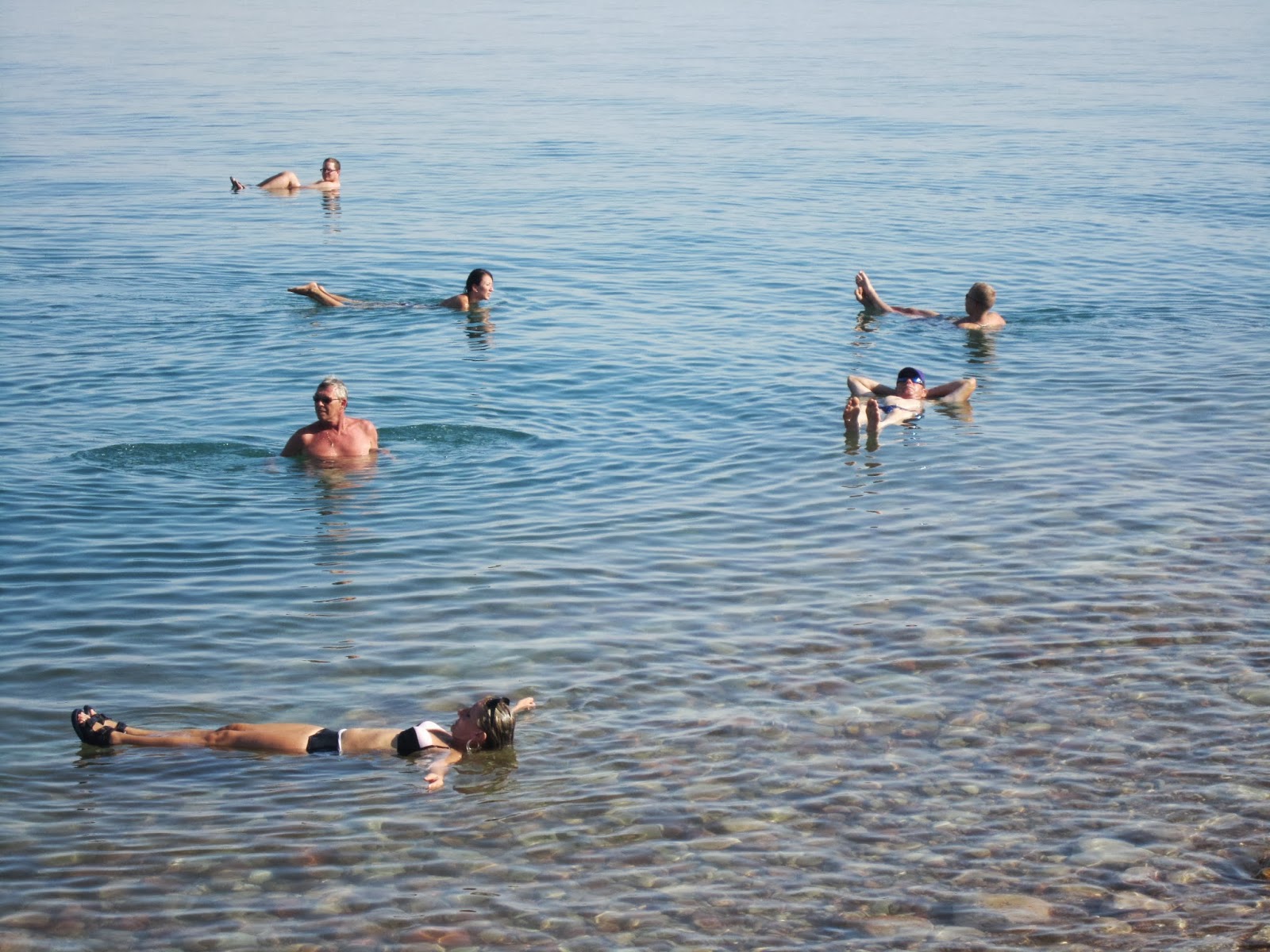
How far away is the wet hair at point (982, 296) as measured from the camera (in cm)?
1991

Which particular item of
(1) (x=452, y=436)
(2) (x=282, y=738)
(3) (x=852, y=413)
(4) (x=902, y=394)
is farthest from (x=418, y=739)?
(4) (x=902, y=394)

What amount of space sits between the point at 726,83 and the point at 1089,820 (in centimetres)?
4868

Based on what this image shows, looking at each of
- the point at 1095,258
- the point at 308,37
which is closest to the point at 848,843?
the point at 1095,258

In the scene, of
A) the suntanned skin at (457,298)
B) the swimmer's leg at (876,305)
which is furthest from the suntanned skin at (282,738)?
the swimmer's leg at (876,305)

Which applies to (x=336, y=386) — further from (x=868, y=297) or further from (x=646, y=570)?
(x=868, y=297)

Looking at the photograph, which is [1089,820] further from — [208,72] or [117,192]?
[208,72]

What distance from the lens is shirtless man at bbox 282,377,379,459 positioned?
1435 cm

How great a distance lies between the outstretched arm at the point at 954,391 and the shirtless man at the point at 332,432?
22.0ft

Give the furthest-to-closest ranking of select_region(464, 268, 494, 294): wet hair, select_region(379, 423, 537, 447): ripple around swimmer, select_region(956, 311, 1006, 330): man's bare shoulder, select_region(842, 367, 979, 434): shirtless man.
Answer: select_region(464, 268, 494, 294): wet hair, select_region(956, 311, 1006, 330): man's bare shoulder, select_region(842, 367, 979, 434): shirtless man, select_region(379, 423, 537, 447): ripple around swimmer

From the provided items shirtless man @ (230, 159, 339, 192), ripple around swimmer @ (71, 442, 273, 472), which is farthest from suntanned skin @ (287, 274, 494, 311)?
shirtless man @ (230, 159, 339, 192)

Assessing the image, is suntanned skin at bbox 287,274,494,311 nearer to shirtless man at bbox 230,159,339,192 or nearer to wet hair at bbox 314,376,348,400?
Answer: wet hair at bbox 314,376,348,400

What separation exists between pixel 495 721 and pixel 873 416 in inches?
298

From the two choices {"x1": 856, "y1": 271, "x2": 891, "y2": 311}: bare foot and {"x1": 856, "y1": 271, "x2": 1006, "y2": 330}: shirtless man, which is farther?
{"x1": 856, "y1": 271, "x2": 891, "y2": 311}: bare foot

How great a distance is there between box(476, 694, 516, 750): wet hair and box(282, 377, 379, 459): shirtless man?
608 cm
